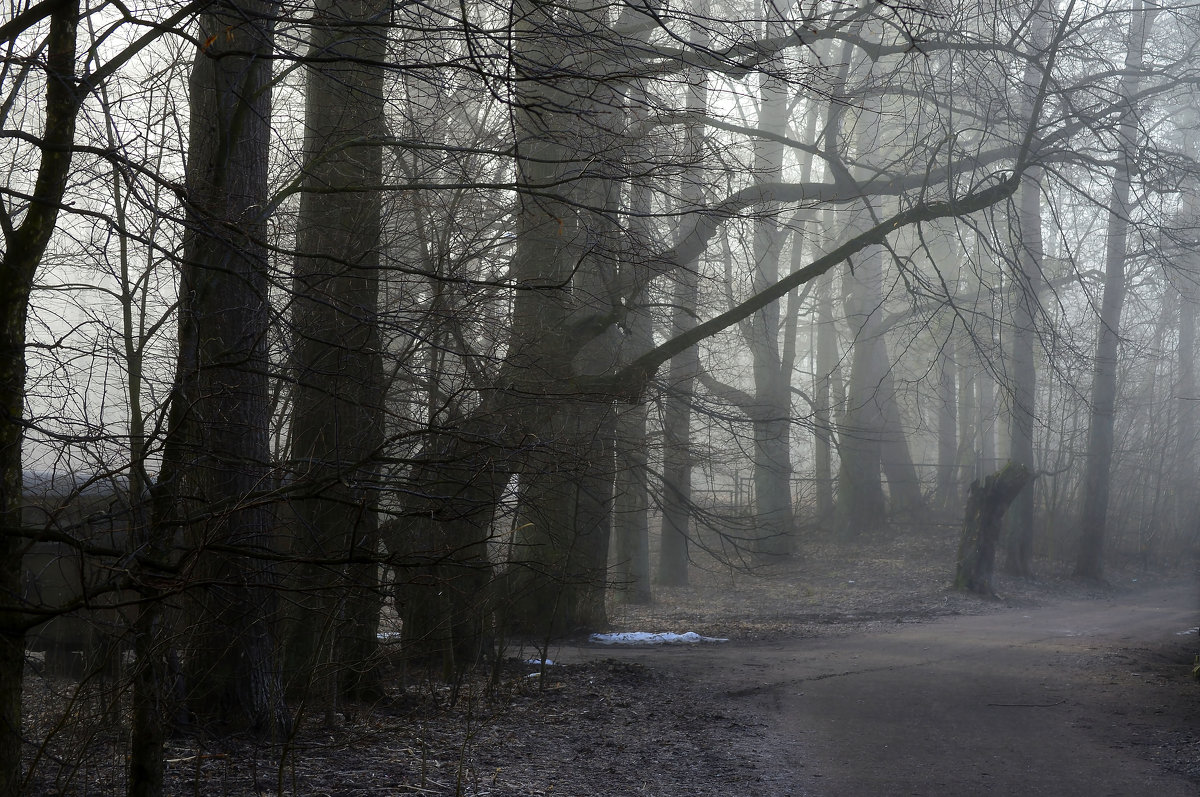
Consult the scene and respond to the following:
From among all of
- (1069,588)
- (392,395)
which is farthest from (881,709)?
(1069,588)

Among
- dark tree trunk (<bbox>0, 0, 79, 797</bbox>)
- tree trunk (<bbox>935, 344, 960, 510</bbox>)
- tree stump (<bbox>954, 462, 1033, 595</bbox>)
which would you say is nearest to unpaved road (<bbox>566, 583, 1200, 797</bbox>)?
tree stump (<bbox>954, 462, 1033, 595</bbox>)

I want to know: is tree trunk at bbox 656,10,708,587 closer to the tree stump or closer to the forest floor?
the forest floor

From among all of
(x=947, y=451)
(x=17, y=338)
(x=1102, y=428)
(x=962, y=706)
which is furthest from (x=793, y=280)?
(x=947, y=451)

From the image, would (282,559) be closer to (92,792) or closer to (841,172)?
(92,792)

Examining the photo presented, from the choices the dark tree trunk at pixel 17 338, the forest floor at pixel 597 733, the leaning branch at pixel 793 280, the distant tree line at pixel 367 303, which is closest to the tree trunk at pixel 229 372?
the distant tree line at pixel 367 303

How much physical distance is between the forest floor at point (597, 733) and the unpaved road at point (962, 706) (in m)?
0.05

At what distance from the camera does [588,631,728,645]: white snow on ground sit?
12.5 meters

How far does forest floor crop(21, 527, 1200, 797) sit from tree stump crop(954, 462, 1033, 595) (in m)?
4.22

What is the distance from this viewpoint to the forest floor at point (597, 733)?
18.7 ft

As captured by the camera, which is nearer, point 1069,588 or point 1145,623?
point 1145,623

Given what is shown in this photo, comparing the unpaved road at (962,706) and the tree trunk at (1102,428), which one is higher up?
the tree trunk at (1102,428)

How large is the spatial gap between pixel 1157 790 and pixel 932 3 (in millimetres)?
6362

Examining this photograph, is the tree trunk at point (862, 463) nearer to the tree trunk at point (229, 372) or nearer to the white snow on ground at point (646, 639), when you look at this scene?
the white snow on ground at point (646, 639)

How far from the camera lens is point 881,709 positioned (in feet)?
27.6
